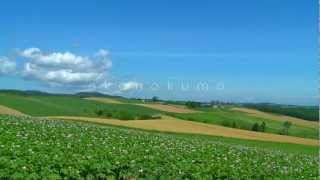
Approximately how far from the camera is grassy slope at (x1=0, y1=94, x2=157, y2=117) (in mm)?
75037

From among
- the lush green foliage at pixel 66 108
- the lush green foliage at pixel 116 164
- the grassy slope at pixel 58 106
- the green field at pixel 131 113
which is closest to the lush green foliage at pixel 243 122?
the green field at pixel 131 113

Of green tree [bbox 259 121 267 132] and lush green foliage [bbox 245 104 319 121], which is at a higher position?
lush green foliage [bbox 245 104 319 121]

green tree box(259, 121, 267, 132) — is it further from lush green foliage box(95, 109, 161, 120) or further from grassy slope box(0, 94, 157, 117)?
grassy slope box(0, 94, 157, 117)

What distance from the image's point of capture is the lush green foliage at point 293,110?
295 feet

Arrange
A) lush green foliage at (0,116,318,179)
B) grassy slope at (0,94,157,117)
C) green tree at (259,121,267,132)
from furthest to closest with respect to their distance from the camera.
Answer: grassy slope at (0,94,157,117) < green tree at (259,121,267,132) < lush green foliage at (0,116,318,179)

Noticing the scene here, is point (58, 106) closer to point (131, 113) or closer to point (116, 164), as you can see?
point (131, 113)

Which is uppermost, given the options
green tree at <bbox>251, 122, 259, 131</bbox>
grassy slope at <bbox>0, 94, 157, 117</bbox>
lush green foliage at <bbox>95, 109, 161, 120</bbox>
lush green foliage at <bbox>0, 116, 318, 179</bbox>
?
grassy slope at <bbox>0, 94, 157, 117</bbox>

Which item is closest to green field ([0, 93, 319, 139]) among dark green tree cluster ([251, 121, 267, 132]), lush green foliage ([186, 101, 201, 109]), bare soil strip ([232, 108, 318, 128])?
dark green tree cluster ([251, 121, 267, 132])

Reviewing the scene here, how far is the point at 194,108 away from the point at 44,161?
81589 millimetres

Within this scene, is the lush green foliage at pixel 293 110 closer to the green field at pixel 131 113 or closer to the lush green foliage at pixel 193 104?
the green field at pixel 131 113

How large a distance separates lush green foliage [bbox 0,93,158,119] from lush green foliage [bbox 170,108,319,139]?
6.83 meters

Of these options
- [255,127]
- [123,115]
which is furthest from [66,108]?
[255,127]

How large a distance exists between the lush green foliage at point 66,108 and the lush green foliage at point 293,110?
76.3 ft

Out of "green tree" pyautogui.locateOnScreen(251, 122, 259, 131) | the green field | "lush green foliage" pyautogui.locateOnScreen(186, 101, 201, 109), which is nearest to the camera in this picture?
"green tree" pyautogui.locateOnScreen(251, 122, 259, 131)
